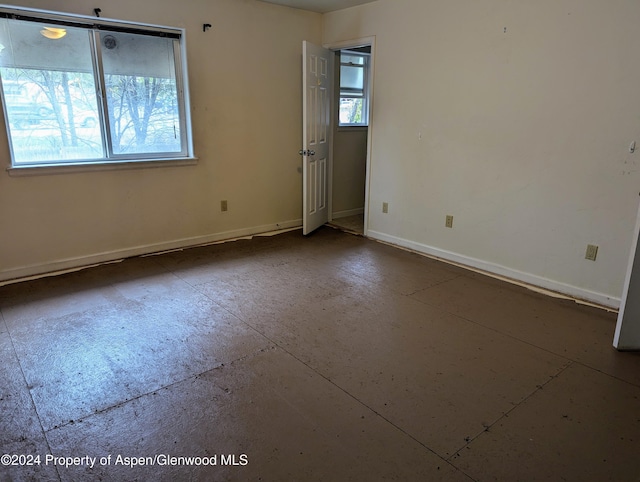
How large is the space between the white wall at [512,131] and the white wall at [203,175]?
100 centimetres

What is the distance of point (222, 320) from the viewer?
2797 millimetres

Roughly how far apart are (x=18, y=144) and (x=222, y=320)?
2241 millimetres

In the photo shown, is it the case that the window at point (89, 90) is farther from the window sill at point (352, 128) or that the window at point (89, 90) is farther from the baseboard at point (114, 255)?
the window sill at point (352, 128)

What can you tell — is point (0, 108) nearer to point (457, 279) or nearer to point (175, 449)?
point (175, 449)

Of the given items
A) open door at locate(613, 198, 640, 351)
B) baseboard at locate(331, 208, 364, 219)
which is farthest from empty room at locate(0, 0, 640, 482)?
baseboard at locate(331, 208, 364, 219)

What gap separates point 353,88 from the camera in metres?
5.47

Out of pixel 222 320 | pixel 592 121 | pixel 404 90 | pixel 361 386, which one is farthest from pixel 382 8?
pixel 361 386

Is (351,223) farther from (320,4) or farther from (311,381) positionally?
(311,381)

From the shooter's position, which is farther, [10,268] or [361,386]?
[10,268]

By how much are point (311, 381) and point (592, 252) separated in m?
2.30

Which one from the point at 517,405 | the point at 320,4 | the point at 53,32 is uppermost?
the point at 320,4

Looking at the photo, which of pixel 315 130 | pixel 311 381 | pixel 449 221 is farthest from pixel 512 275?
pixel 315 130

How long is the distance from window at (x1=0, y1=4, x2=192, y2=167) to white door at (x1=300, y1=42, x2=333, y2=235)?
122 cm

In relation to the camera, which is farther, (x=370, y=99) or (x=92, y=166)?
(x=370, y=99)
